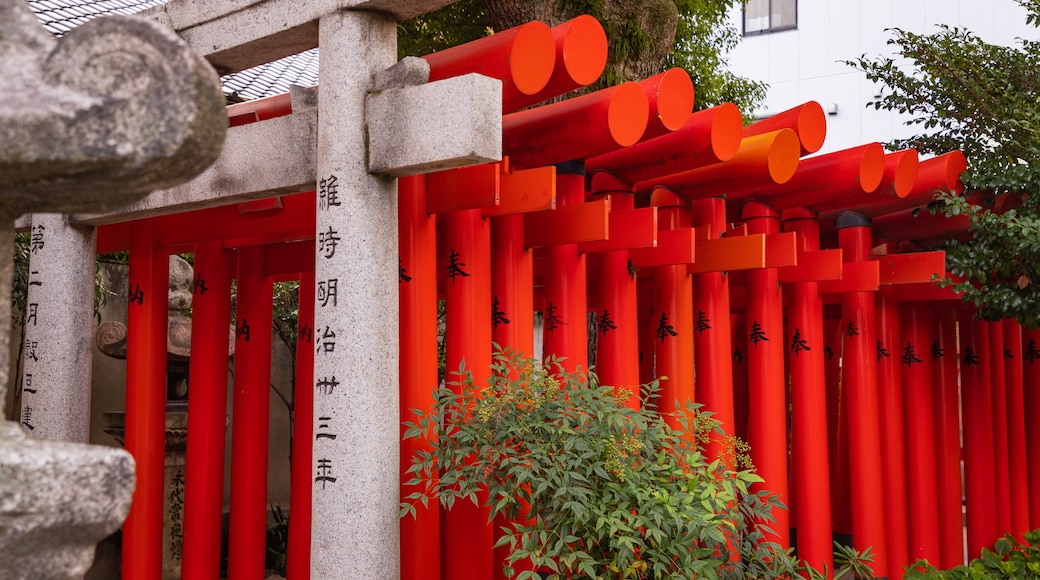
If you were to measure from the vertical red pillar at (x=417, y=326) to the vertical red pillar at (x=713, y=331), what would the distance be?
2166 millimetres

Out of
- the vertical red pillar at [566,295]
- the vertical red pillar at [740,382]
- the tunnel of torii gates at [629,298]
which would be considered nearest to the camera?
the tunnel of torii gates at [629,298]

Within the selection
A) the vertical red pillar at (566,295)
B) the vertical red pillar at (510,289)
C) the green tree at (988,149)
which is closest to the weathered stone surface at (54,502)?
the vertical red pillar at (510,289)

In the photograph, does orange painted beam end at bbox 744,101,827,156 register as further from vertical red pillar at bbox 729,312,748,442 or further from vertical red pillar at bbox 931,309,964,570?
vertical red pillar at bbox 729,312,748,442

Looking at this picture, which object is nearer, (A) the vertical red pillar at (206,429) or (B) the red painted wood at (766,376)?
(A) the vertical red pillar at (206,429)

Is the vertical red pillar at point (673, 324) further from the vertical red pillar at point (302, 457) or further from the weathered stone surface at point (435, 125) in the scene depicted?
the weathered stone surface at point (435, 125)

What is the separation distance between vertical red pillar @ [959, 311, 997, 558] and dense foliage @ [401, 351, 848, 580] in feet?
16.3

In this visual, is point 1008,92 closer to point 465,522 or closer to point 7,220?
point 465,522

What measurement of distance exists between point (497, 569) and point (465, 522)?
1.70 ft

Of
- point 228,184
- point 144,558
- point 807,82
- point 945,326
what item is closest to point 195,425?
point 144,558

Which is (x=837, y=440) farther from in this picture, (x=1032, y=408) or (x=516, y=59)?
(x=516, y=59)

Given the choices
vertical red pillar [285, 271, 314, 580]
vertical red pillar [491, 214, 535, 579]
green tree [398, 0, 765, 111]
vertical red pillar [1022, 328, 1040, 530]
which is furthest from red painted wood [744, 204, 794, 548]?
vertical red pillar [1022, 328, 1040, 530]

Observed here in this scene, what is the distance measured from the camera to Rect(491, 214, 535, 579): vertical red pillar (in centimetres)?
543

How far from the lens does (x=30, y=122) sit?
1.74m

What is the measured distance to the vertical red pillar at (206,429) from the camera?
6.50 metres
